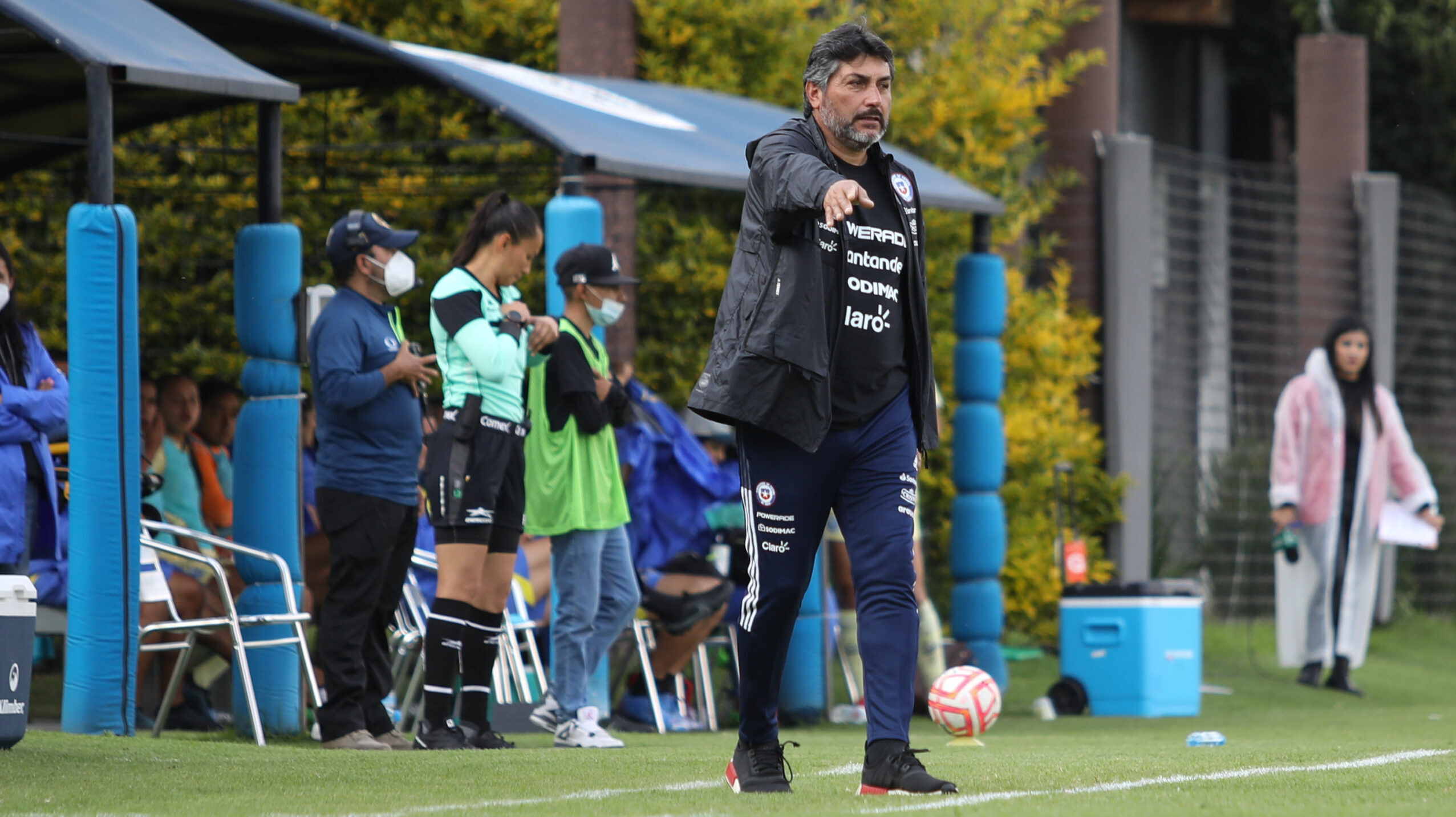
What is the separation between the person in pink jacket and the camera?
38.9 feet

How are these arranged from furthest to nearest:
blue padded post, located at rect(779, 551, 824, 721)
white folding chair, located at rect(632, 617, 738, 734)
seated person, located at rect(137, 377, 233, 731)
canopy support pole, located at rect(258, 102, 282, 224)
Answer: blue padded post, located at rect(779, 551, 824, 721) < white folding chair, located at rect(632, 617, 738, 734) < canopy support pole, located at rect(258, 102, 282, 224) < seated person, located at rect(137, 377, 233, 731)

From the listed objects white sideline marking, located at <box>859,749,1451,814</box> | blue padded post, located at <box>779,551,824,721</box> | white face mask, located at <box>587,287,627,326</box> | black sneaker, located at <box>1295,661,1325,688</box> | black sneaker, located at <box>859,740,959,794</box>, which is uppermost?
white face mask, located at <box>587,287,627,326</box>

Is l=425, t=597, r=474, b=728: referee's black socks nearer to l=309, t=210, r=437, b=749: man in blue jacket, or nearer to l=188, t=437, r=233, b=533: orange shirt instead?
l=309, t=210, r=437, b=749: man in blue jacket

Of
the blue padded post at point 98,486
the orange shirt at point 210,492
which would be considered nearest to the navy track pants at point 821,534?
the blue padded post at point 98,486

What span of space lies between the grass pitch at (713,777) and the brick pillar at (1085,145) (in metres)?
5.94

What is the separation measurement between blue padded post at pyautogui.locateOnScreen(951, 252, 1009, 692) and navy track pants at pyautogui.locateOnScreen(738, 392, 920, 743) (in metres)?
5.95

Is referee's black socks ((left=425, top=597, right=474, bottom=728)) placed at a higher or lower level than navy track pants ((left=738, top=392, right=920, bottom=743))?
lower

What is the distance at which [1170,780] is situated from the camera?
5.36m

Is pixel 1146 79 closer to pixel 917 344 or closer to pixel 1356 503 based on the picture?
pixel 1356 503

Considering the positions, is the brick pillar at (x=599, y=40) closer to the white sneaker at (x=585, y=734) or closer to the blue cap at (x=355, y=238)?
the blue cap at (x=355, y=238)

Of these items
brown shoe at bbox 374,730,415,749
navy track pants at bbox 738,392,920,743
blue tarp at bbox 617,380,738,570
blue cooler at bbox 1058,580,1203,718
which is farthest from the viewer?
blue cooler at bbox 1058,580,1203,718

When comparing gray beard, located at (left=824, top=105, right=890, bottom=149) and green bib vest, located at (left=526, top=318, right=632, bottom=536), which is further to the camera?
green bib vest, located at (left=526, top=318, right=632, bottom=536)

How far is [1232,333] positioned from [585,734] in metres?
8.99

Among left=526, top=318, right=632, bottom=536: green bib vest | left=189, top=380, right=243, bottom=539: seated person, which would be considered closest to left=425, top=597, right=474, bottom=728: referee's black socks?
left=526, top=318, right=632, bottom=536: green bib vest
